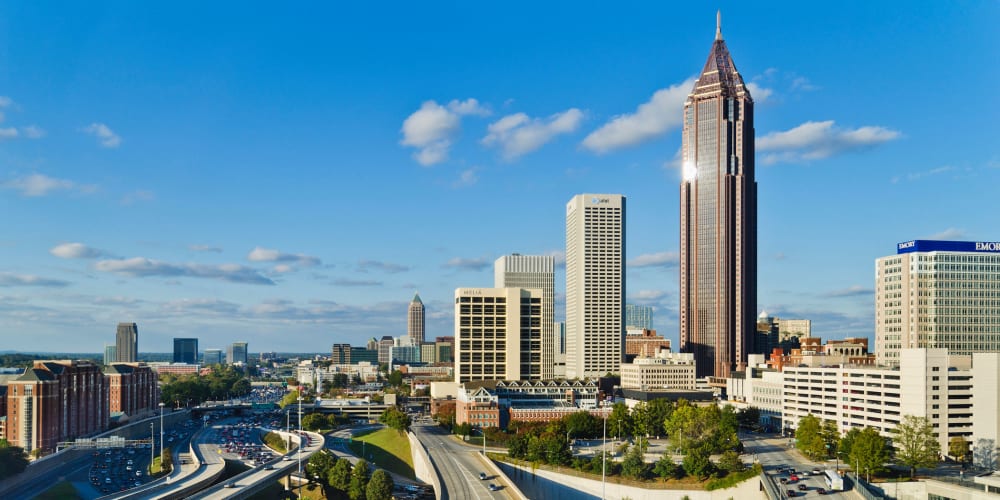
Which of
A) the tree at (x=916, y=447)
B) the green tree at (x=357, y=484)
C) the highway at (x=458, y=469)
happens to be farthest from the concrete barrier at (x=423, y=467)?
the tree at (x=916, y=447)

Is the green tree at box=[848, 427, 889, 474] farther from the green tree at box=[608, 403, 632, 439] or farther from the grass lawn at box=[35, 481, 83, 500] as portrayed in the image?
the grass lawn at box=[35, 481, 83, 500]

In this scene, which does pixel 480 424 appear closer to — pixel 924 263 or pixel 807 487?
pixel 807 487

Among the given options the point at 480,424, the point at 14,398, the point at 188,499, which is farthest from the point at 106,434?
the point at 188,499

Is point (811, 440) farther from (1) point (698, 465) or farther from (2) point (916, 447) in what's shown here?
(1) point (698, 465)

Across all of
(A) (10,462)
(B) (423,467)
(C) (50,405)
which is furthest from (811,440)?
(C) (50,405)

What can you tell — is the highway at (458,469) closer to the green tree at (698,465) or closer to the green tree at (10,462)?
the green tree at (698,465)

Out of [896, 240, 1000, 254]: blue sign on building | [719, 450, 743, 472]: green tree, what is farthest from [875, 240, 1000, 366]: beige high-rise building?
[719, 450, 743, 472]: green tree
